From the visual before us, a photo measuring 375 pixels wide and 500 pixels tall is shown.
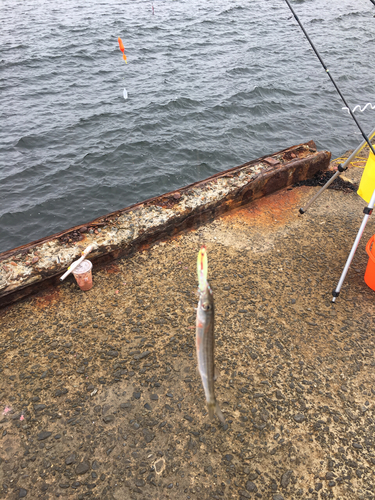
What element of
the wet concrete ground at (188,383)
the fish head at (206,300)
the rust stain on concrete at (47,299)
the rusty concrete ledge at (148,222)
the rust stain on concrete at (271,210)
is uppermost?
the fish head at (206,300)

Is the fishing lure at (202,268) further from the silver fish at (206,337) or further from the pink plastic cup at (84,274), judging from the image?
the pink plastic cup at (84,274)

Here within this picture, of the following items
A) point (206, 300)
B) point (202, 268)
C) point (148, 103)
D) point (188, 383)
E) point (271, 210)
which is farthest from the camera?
point (148, 103)

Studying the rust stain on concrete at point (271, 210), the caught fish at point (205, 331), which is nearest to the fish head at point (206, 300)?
the caught fish at point (205, 331)

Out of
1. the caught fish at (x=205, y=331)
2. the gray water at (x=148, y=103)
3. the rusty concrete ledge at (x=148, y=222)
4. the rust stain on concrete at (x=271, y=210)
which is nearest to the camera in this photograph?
the caught fish at (x=205, y=331)

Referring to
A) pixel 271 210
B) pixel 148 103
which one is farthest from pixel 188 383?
pixel 148 103

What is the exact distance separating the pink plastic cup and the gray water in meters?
4.58

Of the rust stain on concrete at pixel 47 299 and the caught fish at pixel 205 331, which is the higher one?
the caught fish at pixel 205 331

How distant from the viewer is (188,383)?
3.92 metres

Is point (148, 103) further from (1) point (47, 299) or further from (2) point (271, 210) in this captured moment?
(1) point (47, 299)

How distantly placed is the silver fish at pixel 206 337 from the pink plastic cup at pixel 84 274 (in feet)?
8.95

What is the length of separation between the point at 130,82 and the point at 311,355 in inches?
604

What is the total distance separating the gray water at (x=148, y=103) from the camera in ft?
33.8

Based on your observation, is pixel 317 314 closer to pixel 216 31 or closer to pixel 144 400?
pixel 144 400

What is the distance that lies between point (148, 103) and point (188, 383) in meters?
13.0
